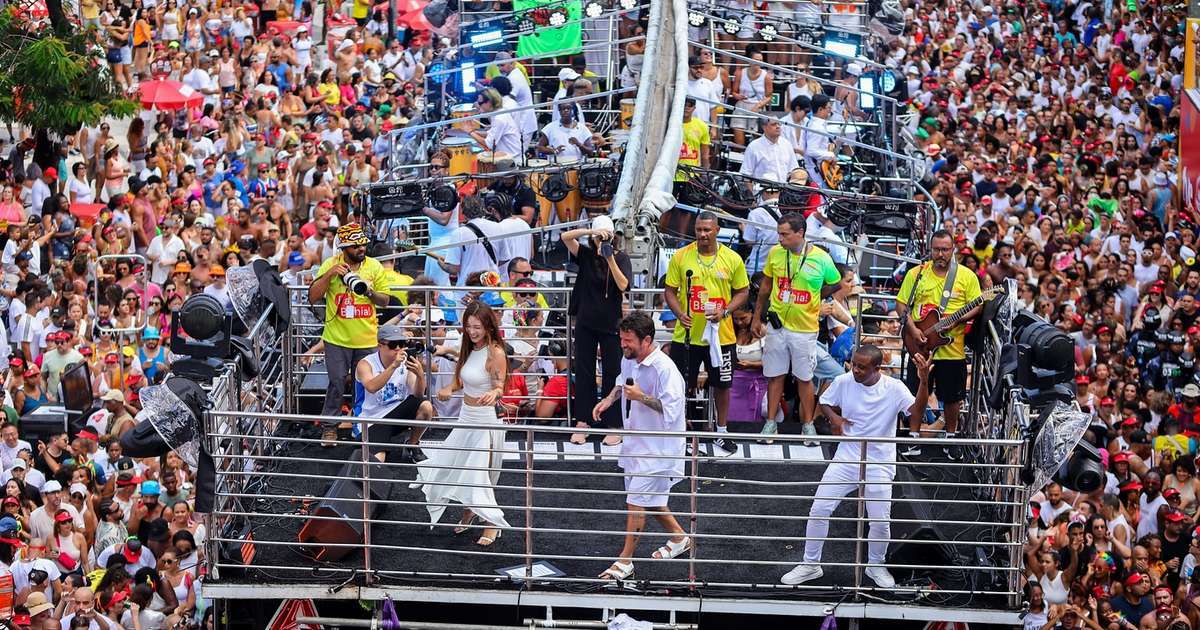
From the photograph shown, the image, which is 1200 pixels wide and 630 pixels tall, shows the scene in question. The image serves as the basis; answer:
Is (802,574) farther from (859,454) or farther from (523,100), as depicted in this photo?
(523,100)

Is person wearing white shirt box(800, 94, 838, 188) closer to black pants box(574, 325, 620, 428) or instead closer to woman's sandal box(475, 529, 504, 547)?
black pants box(574, 325, 620, 428)

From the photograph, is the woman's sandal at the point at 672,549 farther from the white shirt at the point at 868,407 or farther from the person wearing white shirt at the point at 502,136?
the person wearing white shirt at the point at 502,136

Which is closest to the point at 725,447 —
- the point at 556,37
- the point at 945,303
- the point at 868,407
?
the point at 945,303

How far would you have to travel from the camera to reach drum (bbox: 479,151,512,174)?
77.5 ft

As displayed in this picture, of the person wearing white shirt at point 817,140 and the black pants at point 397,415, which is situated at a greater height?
the person wearing white shirt at point 817,140

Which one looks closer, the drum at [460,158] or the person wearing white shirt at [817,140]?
the person wearing white shirt at [817,140]

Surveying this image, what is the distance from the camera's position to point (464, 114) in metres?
25.5

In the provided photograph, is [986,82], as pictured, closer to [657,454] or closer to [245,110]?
[245,110]

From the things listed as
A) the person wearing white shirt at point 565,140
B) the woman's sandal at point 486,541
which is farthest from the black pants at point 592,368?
the person wearing white shirt at point 565,140

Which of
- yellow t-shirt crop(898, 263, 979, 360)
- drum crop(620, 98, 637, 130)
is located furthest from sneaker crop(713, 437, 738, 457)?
drum crop(620, 98, 637, 130)

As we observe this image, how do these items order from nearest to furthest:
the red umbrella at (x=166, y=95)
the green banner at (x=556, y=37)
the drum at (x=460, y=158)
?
the drum at (x=460, y=158), the green banner at (x=556, y=37), the red umbrella at (x=166, y=95)

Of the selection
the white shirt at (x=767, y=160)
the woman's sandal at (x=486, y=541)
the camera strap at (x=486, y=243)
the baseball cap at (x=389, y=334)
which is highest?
the white shirt at (x=767, y=160)

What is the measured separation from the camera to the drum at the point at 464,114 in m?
25.0

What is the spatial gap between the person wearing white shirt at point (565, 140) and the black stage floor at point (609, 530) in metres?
8.26
